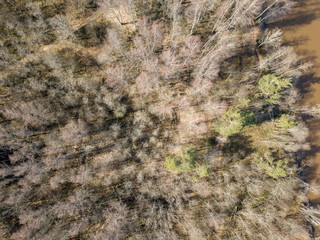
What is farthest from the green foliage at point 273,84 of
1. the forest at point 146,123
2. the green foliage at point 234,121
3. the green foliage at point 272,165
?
the green foliage at point 272,165

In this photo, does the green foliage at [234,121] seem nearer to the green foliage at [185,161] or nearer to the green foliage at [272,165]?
the green foliage at [185,161]

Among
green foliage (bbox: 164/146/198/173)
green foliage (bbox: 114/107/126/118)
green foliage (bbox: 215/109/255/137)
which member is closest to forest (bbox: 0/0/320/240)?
green foliage (bbox: 114/107/126/118)

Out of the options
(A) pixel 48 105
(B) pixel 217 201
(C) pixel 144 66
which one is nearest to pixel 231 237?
(B) pixel 217 201

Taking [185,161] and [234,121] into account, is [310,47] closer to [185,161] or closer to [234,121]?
[234,121]

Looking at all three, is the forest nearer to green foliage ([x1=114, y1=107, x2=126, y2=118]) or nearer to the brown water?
green foliage ([x1=114, y1=107, x2=126, y2=118])

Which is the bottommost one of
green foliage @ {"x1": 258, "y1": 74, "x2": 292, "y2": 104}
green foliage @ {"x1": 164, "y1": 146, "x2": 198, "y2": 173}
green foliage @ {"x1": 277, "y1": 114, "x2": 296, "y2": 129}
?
green foliage @ {"x1": 277, "y1": 114, "x2": 296, "y2": 129}

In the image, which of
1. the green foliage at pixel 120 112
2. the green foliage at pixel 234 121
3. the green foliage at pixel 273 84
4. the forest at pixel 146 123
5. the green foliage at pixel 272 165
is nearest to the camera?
the green foliage at pixel 234 121
